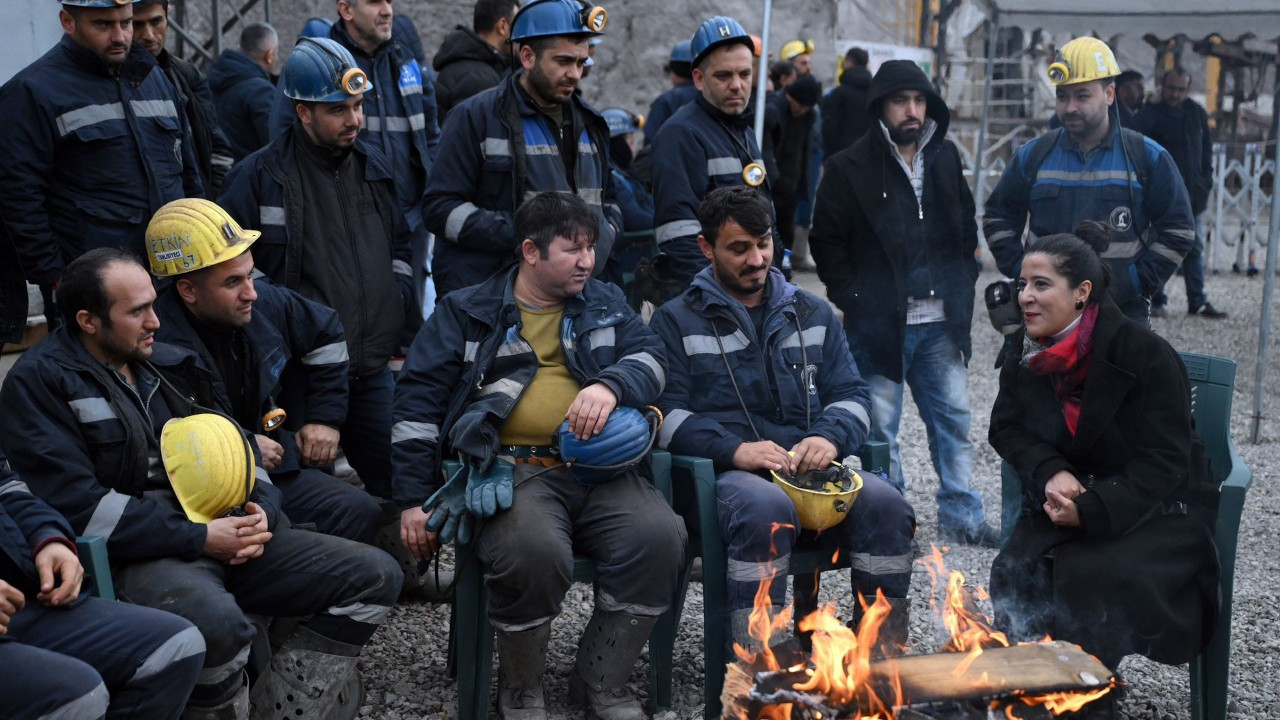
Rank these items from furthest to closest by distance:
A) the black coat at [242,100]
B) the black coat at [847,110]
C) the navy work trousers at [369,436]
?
the black coat at [847,110] → the black coat at [242,100] → the navy work trousers at [369,436]

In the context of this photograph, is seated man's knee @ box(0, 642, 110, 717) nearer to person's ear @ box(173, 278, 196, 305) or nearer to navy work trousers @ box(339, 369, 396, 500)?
person's ear @ box(173, 278, 196, 305)

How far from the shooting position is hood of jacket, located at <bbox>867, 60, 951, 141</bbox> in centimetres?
534

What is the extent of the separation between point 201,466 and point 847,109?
30.2 feet

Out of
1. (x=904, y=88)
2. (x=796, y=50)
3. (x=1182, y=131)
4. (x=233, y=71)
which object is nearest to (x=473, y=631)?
(x=904, y=88)

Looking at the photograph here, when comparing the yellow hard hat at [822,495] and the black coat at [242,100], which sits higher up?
the black coat at [242,100]

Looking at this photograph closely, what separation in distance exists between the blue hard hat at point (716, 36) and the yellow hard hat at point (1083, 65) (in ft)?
4.58

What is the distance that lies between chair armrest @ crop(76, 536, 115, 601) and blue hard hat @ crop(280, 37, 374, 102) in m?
1.98

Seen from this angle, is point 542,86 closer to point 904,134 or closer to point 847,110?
point 904,134

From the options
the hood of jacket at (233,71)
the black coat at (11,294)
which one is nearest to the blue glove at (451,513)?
the black coat at (11,294)

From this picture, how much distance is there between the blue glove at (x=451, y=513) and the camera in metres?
3.78

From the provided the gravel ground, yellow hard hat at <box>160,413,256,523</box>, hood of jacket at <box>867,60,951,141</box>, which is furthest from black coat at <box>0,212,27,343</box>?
hood of jacket at <box>867,60,951,141</box>

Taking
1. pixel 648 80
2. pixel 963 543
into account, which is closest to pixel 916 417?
pixel 963 543

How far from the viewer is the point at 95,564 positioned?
3236 millimetres

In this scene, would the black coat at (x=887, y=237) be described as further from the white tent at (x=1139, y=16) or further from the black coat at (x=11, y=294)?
the white tent at (x=1139, y=16)
